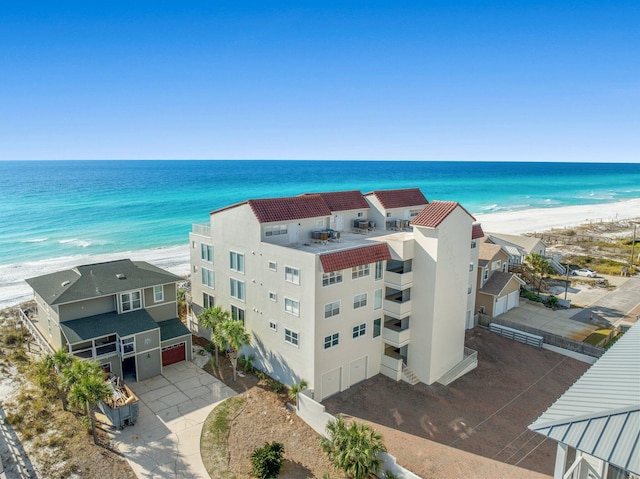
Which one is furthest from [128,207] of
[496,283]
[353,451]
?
[353,451]

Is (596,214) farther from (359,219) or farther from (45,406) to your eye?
(45,406)

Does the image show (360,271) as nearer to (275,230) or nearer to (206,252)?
(275,230)

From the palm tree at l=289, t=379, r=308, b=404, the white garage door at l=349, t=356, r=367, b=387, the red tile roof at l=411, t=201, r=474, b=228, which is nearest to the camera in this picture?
the palm tree at l=289, t=379, r=308, b=404

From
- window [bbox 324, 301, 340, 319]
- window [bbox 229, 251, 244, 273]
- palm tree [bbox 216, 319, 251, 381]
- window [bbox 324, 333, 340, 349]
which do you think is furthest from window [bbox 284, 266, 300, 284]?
palm tree [bbox 216, 319, 251, 381]

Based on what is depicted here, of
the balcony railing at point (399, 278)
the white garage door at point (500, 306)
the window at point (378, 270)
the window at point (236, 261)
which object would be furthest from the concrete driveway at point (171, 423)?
the white garage door at point (500, 306)

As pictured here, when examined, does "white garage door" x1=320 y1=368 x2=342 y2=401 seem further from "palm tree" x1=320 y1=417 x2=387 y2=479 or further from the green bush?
the green bush

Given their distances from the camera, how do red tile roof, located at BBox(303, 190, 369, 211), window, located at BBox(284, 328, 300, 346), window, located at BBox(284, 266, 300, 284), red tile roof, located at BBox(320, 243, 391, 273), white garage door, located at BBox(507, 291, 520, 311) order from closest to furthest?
red tile roof, located at BBox(320, 243, 391, 273) → window, located at BBox(284, 266, 300, 284) → window, located at BBox(284, 328, 300, 346) → red tile roof, located at BBox(303, 190, 369, 211) → white garage door, located at BBox(507, 291, 520, 311)
